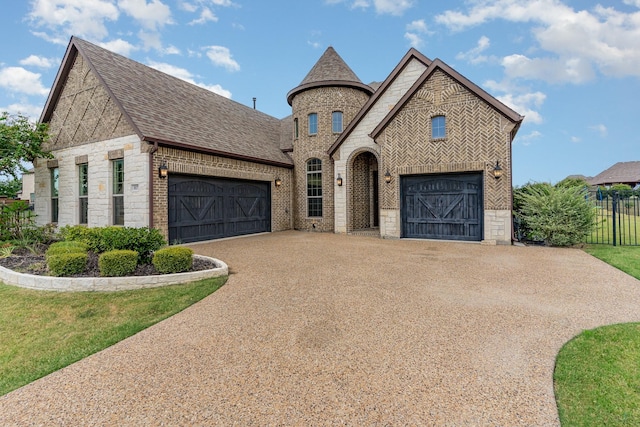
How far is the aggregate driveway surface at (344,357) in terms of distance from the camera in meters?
2.39

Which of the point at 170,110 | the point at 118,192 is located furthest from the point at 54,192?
the point at 170,110

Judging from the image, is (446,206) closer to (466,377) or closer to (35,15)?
(466,377)

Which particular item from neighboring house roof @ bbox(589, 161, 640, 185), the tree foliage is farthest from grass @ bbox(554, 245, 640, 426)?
neighboring house roof @ bbox(589, 161, 640, 185)

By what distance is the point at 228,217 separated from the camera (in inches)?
510

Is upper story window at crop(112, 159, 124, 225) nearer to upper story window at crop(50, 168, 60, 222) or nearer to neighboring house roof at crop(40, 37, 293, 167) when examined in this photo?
neighboring house roof at crop(40, 37, 293, 167)

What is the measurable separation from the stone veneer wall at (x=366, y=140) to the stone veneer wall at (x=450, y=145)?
81 cm

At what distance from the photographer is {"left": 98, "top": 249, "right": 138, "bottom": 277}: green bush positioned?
5.76 m

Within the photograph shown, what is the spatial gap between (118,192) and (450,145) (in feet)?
40.0

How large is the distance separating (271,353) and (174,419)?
3.66 ft

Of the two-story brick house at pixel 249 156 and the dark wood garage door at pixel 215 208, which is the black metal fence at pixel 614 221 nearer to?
the two-story brick house at pixel 249 156

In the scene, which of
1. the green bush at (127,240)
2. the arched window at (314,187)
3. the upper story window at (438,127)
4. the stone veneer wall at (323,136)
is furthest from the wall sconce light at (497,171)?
the green bush at (127,240)

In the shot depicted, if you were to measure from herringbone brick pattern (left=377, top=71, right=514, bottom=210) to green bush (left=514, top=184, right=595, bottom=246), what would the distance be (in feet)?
3.07

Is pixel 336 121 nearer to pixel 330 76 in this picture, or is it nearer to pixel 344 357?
pixel 330 76

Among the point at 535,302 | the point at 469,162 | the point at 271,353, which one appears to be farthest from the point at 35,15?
the point at 535,302
